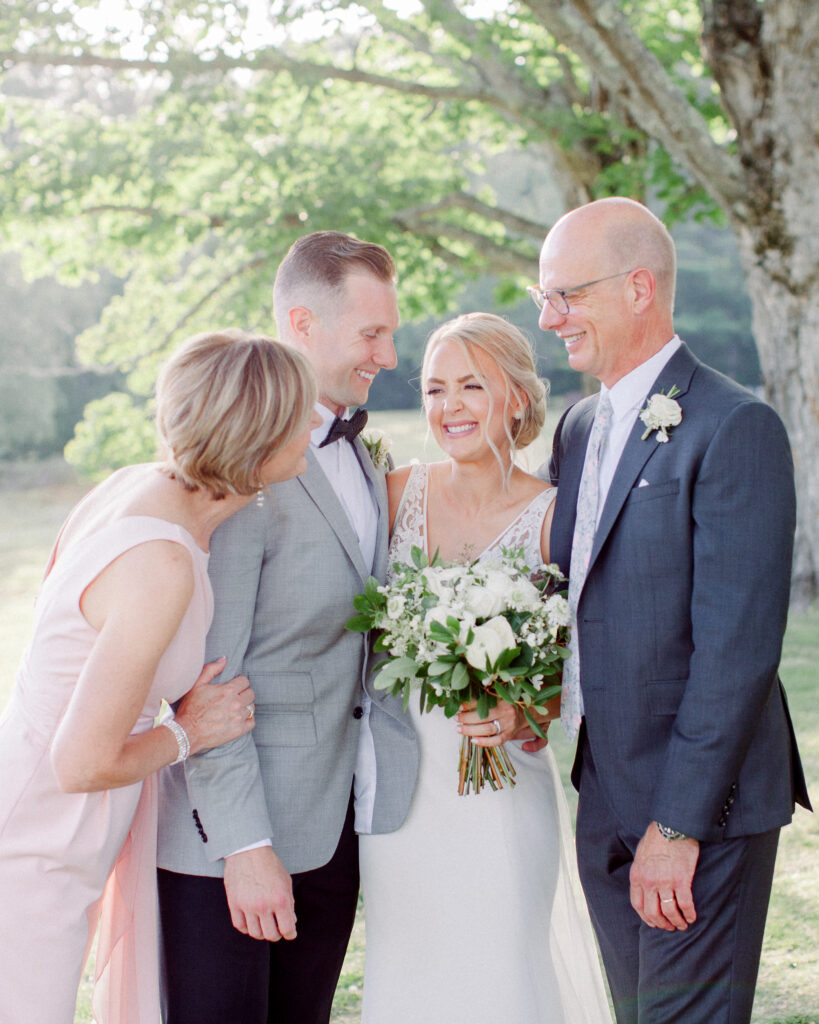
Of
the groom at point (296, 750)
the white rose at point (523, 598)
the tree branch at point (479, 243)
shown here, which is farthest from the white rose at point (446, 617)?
the tree branch at point (479, 243)

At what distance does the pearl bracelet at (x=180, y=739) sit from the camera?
2709 mm

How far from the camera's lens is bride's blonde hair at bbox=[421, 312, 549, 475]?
11.9 feet

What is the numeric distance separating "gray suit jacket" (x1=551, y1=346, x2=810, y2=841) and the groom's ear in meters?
1.14

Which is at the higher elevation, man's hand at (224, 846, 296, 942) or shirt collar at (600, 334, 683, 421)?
shirt collar at (600, 334, 683, 421)

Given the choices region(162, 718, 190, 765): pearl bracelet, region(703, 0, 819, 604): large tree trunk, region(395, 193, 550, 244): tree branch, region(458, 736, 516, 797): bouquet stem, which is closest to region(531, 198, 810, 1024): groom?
region(458, 736, 516, 797): bouquet stem

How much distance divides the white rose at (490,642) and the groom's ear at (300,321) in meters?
1.19

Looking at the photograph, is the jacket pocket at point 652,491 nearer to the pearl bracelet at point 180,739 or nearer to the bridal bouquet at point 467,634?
the bridal bouquet at point 467,634

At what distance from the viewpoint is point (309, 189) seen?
11242 millimetres

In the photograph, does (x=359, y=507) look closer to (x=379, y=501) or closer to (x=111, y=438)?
(x=379, y=501)

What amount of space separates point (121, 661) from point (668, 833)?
153 centimetres

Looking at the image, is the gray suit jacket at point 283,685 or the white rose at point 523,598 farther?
the white rose at point 523,598

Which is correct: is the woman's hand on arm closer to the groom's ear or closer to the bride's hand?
the bride's hand

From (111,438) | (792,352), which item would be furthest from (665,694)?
(111,438)

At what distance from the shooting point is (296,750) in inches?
118
